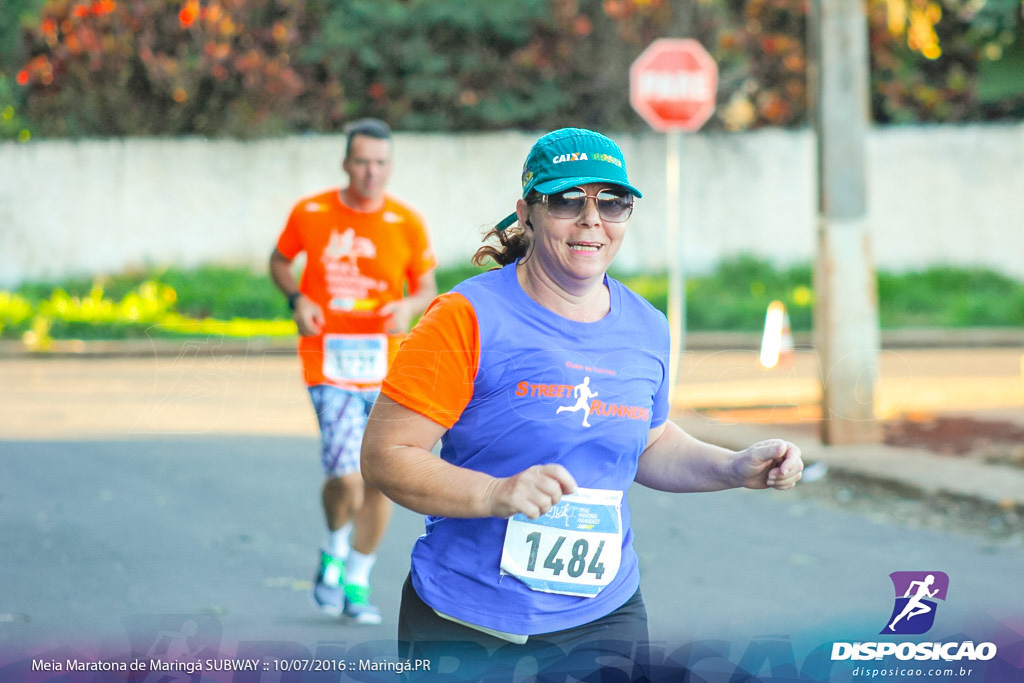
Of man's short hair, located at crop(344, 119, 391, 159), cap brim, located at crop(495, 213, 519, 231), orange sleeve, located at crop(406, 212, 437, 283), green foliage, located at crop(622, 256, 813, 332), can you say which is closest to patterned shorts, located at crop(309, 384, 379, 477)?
orange sleeve, located at crop(406, 212, 437, 283)

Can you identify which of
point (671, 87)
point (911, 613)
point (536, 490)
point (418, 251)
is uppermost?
point (671, 87)

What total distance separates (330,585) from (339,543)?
208 millimetres

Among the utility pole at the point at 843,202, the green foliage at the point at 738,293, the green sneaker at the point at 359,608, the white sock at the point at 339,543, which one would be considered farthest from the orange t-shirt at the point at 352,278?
the green foliage at the point at 738,293

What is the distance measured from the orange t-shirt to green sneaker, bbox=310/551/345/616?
0.79 m

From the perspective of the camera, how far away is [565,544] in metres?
3.36

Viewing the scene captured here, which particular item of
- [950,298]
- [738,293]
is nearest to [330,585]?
[738,293]

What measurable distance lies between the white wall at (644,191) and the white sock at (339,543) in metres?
16.9

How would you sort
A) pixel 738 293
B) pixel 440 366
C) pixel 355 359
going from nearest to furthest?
pixel 440 366 → pixel 355 359 → pixel 738 293

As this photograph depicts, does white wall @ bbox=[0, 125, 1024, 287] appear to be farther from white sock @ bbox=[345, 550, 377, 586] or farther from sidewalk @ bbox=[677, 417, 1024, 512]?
white sock @ bbox=[345, 550, 377, 586]

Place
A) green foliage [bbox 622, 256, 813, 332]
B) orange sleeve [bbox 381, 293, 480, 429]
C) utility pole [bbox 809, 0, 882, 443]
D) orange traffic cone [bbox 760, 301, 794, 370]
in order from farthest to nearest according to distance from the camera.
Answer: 1. green foliage [bbox 622, 256, 813, 332]
2. orange traffic cone [bbox 760, 301, 794, 370]
3. utility pole [bbox 809, 0, 882, 443]
4. orange sleeve [bbox 381, 293, 480, 429]

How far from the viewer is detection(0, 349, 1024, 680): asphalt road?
20.6 feet

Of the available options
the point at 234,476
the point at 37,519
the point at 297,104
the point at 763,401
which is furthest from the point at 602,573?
the point at 297,104

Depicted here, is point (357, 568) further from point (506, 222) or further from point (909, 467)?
point (909, 467)

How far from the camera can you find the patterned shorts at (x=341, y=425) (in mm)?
6664
